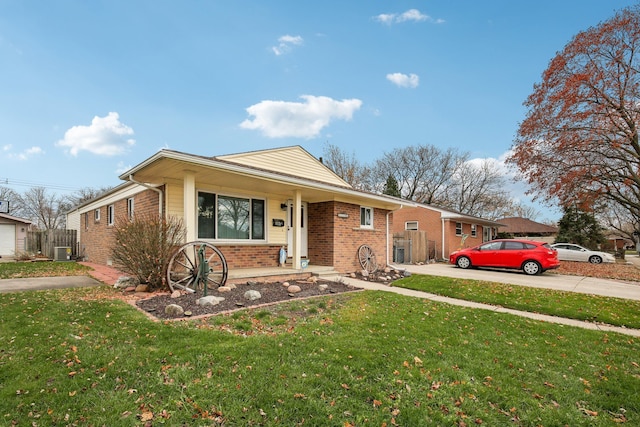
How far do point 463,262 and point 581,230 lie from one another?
1760 cm

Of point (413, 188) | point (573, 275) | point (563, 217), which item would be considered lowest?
point (573, 275)

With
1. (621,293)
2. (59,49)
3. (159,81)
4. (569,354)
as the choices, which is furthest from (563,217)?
(59,49)

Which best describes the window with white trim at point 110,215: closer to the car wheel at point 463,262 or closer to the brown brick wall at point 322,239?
the brown brick wall at point 322,239

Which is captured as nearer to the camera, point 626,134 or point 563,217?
point 626,134

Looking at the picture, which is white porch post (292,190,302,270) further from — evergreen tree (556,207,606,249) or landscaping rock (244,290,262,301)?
evergreen tree (556,207,606,249)

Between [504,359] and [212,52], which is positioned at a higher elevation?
[212,52]

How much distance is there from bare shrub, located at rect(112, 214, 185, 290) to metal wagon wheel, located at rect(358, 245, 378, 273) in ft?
22.0

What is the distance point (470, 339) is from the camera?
4.62 metres

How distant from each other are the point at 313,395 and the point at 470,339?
2791 millimetres

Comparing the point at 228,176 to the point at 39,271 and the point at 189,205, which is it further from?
the point at 39,271

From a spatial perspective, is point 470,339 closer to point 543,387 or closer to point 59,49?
point 543,387

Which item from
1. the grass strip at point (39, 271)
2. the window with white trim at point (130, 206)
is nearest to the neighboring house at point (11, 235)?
the grass strip at point (39, 271)

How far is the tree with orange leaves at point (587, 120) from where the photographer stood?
16781 mm

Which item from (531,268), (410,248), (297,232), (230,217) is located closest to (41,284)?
(230,217)
